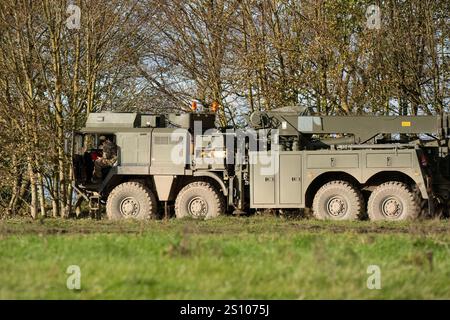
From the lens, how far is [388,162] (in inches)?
781

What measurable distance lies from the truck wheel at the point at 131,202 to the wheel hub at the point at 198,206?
1015 millimetres

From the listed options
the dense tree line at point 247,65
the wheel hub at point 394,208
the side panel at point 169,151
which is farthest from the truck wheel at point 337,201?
the dense tree line at point 247,65

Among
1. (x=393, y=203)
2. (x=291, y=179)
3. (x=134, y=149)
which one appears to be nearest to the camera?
(x=393, y=203)

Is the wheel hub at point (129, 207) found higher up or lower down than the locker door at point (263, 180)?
lower down

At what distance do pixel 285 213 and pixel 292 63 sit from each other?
24.9 feet

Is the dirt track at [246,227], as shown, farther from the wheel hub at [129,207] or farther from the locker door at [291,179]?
the wheel hub at [129,207]

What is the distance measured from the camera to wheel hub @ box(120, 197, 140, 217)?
21422mm

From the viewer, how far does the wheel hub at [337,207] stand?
2025 cm

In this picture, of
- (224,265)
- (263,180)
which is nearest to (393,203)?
(263,180)

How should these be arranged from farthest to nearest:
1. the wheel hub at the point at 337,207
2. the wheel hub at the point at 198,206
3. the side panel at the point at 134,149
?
the side panel at the point at 134,149
the wheel hub at the point at 198,206
the wheel hub at the point at 337,207

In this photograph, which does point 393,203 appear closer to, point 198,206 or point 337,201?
point 337,201

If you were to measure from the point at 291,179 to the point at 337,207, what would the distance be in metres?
1.30

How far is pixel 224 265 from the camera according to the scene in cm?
1043

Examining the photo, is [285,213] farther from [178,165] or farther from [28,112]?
[28,112]
